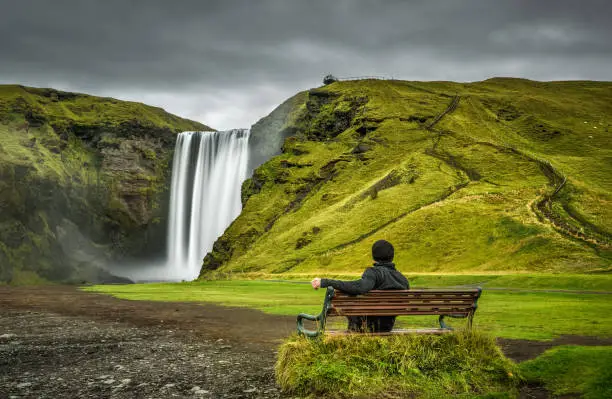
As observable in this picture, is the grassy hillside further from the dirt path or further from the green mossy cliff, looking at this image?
the dirt path

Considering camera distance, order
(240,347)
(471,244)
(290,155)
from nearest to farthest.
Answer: (240,347)
(471,244)
(290,155)

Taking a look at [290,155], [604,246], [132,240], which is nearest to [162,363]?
[604,246]

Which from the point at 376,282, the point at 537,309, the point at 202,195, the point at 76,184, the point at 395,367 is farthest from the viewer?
the point at 76,184

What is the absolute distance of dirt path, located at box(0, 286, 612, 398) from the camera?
Result: 959cm

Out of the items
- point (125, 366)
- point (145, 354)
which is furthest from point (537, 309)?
point (125, 366)

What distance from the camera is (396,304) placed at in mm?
9422

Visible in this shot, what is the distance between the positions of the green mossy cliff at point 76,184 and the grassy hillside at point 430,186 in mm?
39257

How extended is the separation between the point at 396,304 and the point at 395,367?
3.67 feet

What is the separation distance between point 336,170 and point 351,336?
104170mm

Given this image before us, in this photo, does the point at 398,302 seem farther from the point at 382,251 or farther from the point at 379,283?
the point at 382,251

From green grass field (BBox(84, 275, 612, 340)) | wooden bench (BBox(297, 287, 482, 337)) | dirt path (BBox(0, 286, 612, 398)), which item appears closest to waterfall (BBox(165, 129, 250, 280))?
green grass field (BBox(84, 275, 612, 340))

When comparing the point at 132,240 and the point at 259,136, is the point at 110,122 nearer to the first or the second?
the point at 132,240

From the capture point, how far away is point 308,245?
8425cm

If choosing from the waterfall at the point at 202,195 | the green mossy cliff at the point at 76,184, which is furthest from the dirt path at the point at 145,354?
the green mossy cliff at the point at 76,184
